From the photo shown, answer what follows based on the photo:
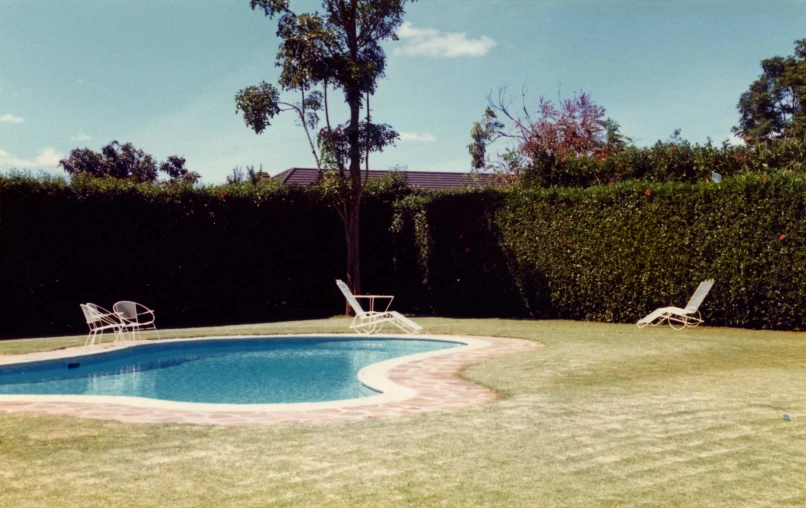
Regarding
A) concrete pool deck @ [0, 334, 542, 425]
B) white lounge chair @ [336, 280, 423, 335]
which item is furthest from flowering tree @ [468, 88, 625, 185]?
concrete pool deck @ [0, 334, 542, 425]

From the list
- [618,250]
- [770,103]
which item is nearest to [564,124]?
[618,250]

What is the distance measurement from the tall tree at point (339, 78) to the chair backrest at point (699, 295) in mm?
8268

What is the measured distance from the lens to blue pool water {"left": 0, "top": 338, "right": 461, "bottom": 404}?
8.55 m

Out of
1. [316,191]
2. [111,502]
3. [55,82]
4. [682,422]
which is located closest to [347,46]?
[316,191]

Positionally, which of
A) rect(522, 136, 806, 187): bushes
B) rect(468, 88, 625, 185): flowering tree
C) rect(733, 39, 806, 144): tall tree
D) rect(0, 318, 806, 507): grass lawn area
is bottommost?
rect(0, 318, 806, 507): grass lawn area

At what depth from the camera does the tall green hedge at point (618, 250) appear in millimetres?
13031

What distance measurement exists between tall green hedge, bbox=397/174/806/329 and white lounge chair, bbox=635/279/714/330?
0.33 metres

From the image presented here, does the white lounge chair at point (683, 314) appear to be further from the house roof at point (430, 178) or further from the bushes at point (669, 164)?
the house roof at point (430, 178)

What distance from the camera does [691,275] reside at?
14.2 meters

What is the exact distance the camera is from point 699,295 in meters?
13.4

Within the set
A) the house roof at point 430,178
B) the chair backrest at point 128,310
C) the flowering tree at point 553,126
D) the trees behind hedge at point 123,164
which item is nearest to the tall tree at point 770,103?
the flowering tree at point 553,126

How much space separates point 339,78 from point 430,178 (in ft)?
57.2

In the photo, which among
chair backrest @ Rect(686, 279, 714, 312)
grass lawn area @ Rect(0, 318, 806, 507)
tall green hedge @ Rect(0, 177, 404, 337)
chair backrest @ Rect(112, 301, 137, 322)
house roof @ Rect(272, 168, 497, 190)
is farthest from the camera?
house roof @ Rect(272, 168, 497, 190)

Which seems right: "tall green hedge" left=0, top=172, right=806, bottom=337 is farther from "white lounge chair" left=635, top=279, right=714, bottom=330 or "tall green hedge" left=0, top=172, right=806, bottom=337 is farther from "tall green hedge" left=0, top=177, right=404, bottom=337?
"white lounge chair" left=635, top=279, right=714, bottom=330
